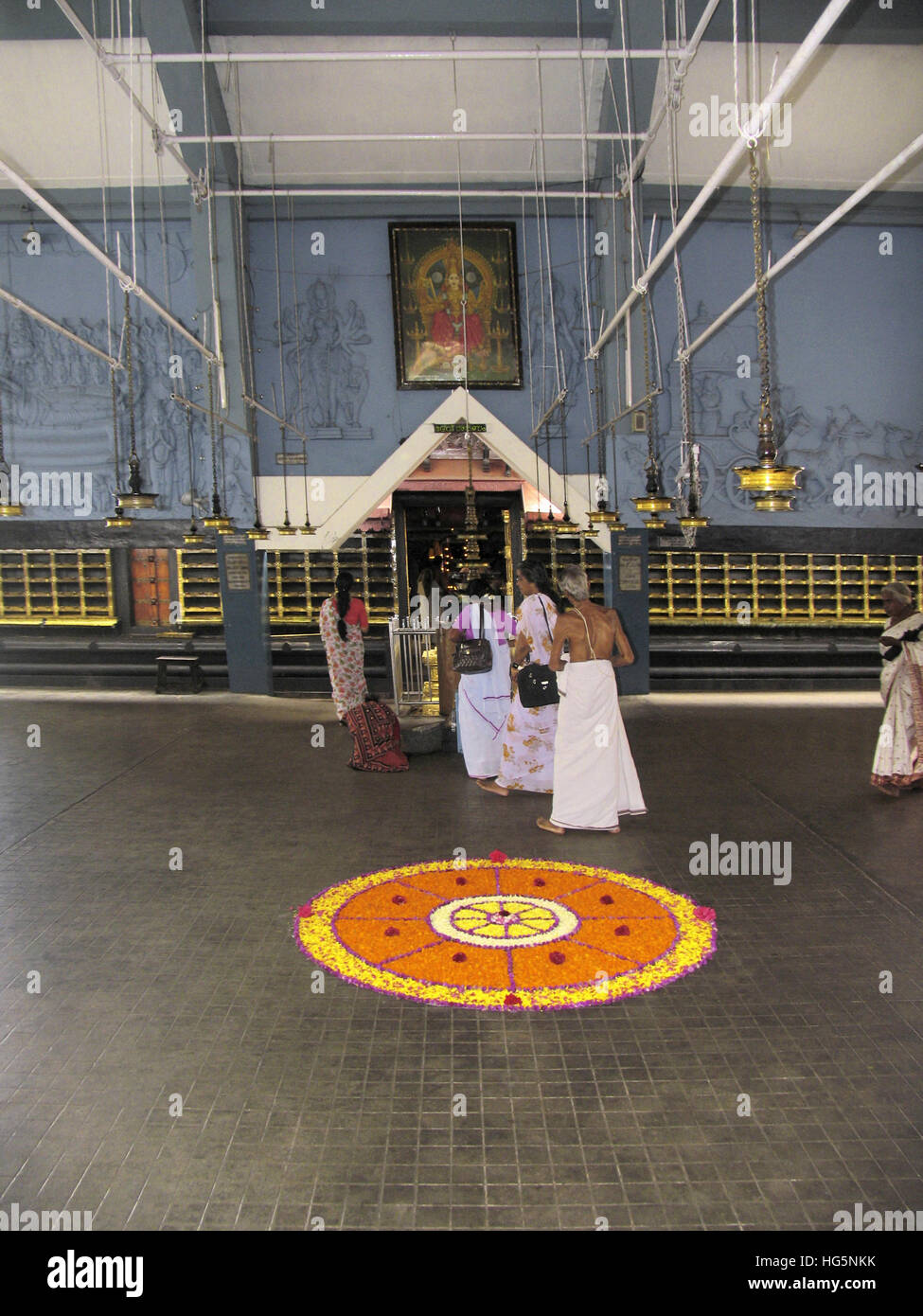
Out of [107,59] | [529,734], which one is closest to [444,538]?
[529,734]

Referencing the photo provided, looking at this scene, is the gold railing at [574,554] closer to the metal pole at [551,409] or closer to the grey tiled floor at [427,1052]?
the metal pole at [551,409]

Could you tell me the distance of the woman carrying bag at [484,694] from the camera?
8.05 m

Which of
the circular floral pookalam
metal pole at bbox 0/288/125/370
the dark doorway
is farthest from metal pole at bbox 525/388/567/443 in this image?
the circular floral pookalam

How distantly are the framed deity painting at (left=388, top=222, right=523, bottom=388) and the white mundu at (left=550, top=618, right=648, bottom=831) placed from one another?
862 cm

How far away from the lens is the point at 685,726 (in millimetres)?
10531

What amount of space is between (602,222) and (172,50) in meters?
5.60

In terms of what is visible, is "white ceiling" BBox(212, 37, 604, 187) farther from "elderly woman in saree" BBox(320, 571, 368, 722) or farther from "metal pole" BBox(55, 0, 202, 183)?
"elderly woman in saree" BBox(320, 571, 368, 722)

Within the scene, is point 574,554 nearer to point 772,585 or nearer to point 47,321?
point 772,585

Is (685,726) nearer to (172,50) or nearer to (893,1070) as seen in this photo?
(893,1070)

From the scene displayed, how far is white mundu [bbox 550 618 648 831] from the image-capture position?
6.30 m

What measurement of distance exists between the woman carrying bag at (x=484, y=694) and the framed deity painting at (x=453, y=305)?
6808 mm

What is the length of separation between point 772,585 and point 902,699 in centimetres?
745
